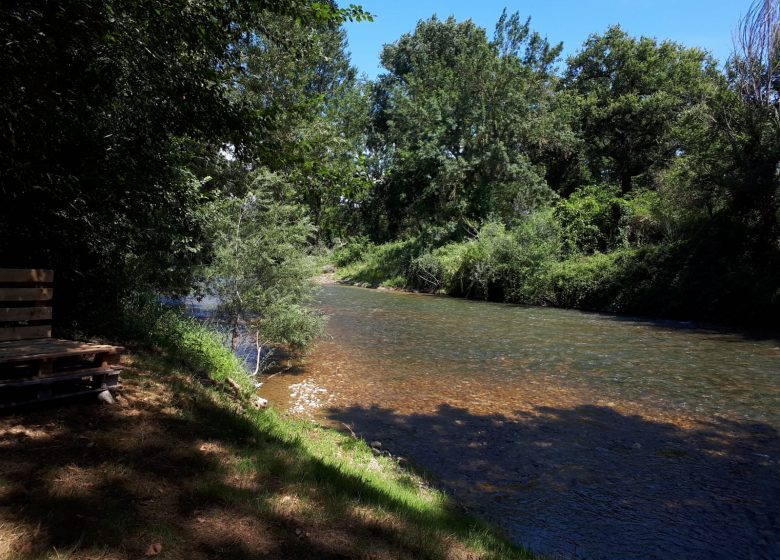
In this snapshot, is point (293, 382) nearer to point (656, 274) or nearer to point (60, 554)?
point (60, 554)

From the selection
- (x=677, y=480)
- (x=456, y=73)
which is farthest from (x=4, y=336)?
(x=456, y=73)

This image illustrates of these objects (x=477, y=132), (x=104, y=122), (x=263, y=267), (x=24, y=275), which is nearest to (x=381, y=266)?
(x=477, y=132)

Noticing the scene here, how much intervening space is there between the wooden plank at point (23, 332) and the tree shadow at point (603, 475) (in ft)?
14.3

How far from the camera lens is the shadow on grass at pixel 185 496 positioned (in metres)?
2.89

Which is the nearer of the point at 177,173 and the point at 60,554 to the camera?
the point at 60,554

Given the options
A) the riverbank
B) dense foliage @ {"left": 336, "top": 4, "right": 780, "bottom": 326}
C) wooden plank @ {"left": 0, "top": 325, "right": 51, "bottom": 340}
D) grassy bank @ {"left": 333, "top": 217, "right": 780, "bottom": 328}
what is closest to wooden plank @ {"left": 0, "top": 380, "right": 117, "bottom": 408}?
wooden plank @ {"left": 0, "top": 325, "right": 51, "bottom": 340}

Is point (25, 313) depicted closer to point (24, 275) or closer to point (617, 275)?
point (24, 275)

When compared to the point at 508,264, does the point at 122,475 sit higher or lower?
lower

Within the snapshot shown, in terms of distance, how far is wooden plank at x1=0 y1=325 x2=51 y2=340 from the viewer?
200 inches

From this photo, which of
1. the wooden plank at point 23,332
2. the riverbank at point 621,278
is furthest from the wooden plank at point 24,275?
the riverbank at point 621,278

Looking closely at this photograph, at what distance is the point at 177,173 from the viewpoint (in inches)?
278

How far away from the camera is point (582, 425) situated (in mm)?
8016

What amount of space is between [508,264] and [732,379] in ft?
54.7

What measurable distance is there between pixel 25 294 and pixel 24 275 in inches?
8.5
